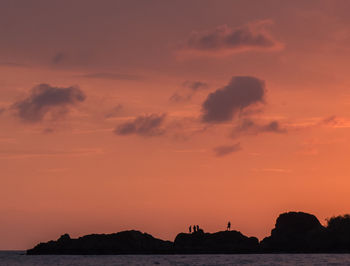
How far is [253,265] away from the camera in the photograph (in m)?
163

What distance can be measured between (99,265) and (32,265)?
2534 centimetres

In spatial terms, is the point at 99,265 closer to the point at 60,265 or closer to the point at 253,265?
the point at 60,265

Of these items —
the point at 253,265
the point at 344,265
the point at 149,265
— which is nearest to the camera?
the point at 344,265

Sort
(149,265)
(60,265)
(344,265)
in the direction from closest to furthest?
(344,265), (149,265), (60,265)

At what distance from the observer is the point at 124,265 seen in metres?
179

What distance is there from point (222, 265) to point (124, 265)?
28.2 meters

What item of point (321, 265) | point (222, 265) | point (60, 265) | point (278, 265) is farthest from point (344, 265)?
point (60, 265)

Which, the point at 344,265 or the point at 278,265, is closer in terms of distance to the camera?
the point at 344,265

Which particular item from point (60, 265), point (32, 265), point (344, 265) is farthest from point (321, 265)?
point (32, 265)

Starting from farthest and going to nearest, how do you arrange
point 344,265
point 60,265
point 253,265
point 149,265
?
point 60,265, point 149,265, point 253,265, point 344,265

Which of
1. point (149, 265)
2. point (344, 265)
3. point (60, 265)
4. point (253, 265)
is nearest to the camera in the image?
point (344, 265)

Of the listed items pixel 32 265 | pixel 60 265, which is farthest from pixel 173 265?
pixel 32 265

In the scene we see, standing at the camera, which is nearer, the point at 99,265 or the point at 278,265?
the point at 278,265

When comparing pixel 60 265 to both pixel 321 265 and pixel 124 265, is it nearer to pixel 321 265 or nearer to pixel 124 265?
pixel 124 265
